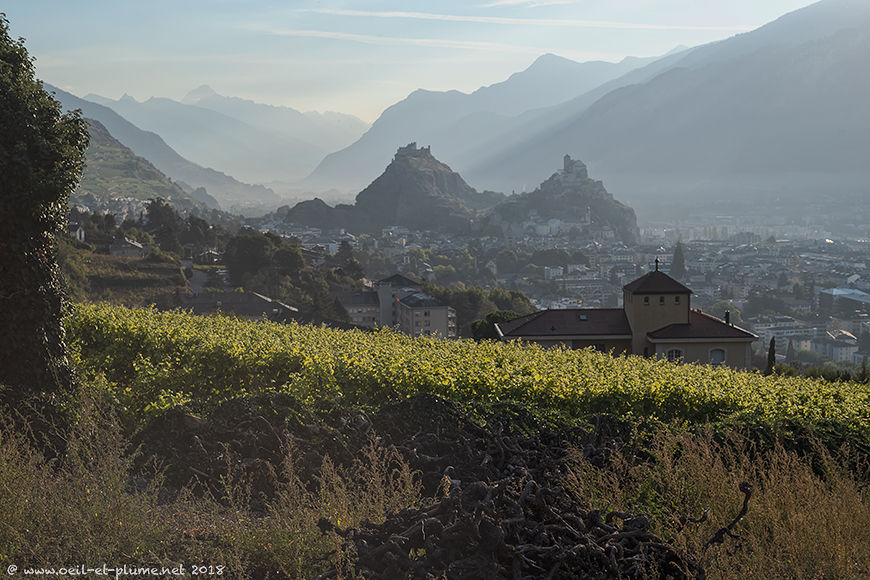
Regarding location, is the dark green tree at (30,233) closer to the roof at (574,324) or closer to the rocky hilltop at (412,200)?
the roof at (574,324)

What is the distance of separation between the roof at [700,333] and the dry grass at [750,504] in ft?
51.4

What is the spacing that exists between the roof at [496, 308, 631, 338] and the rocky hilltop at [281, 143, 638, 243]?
131325mm

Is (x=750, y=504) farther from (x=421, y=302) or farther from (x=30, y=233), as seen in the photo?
(x=421, y=302)

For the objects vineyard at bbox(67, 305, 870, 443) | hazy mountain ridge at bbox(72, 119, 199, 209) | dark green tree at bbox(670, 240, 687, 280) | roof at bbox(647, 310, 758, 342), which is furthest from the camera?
hazy mountain ridge at bbox(72, 119, 199, 209)

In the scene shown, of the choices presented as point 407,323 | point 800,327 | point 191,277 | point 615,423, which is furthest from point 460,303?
point 615,423

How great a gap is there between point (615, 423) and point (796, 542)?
1775mm

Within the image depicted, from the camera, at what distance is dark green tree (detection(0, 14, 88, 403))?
5809mm

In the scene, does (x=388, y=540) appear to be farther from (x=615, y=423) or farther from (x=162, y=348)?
(x=162, y=348)

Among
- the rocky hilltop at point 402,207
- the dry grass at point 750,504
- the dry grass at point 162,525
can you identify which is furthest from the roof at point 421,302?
the rocky hilltop at point 402,207

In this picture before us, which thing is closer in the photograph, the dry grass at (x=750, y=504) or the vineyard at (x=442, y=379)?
the dry grass at (x=750, y=504)

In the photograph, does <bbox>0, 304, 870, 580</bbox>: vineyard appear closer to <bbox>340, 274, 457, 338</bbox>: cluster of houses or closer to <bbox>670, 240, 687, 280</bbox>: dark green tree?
<bbox>340, 274, 457, 338</bbox>: cluster of houses

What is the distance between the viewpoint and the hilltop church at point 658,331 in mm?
20156

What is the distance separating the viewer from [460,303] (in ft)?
176

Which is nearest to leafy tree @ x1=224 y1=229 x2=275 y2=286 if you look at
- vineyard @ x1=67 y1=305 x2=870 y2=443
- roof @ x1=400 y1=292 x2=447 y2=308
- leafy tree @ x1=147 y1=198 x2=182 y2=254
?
roof @ x1=400 y1=292 x2=447 y2=308
